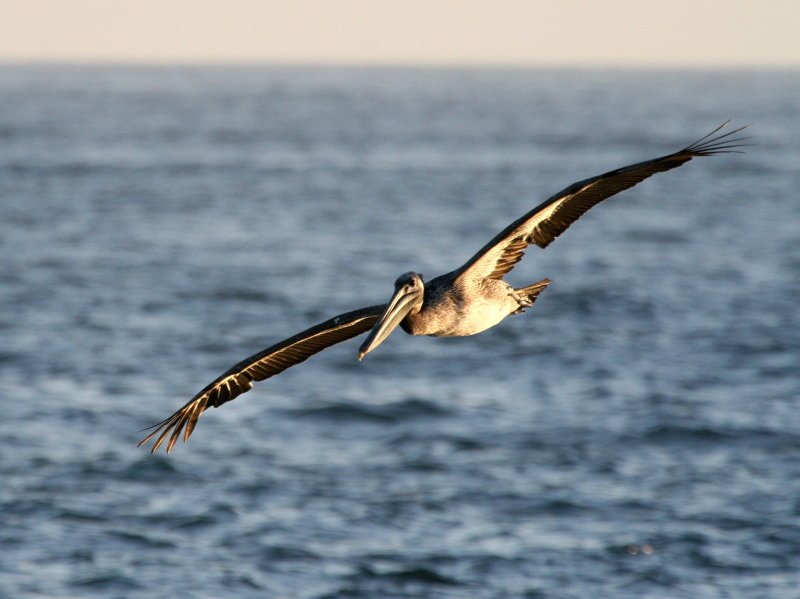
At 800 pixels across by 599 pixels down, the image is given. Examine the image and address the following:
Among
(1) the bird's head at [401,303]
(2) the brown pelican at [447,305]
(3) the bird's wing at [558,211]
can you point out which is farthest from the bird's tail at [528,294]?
(1) the bird's head at [401,303]

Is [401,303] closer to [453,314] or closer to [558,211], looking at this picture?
[453,314]

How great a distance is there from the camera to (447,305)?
10.8m

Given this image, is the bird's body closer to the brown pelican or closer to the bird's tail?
the brown pelican

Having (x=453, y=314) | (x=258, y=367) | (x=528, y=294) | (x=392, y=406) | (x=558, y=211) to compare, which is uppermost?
(x=558, y=211)

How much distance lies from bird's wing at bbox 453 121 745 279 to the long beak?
0.44 meters

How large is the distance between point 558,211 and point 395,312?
170 cm

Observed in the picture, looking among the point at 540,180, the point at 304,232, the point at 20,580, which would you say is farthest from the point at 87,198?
the point at 20,580

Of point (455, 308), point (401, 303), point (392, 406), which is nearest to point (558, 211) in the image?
point (455, 308)

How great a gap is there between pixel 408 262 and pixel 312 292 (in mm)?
4735

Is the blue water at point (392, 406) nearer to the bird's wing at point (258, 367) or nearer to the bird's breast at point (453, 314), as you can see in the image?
the bird's wing at point (258, 367)

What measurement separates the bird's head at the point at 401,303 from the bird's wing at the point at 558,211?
14.4 inches

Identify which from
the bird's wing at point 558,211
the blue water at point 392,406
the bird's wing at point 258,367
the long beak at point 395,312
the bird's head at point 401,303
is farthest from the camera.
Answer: the blue water at point 392,406

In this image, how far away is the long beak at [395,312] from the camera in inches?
404

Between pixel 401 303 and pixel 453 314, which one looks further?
pixel 453 314
